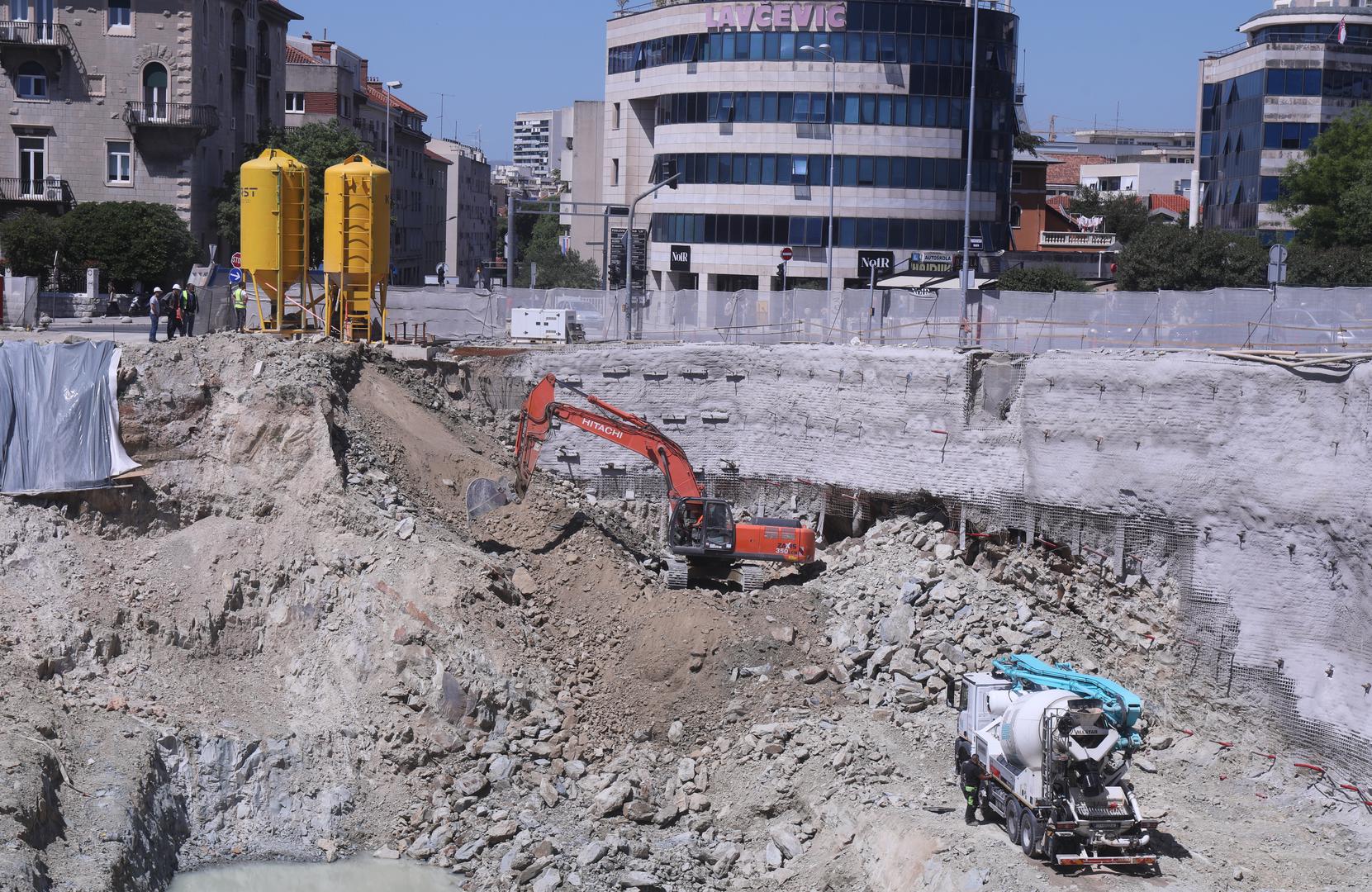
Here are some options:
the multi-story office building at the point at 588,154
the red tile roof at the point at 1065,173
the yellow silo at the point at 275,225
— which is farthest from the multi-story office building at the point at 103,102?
the red tile roof at the point at 1065,173

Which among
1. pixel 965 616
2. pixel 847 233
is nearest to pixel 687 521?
pixel 965 616

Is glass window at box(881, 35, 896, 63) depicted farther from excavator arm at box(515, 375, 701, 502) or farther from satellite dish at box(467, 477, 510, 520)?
satellite dish at box(467, 477, 510, 520)

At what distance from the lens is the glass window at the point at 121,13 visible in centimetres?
5272

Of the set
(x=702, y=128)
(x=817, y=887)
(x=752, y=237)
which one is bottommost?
(x=817, y=887)

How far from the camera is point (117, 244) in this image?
49.8m

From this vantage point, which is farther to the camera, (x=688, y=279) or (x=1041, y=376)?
(x=688, y=279)

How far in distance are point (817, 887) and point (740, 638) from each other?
20.4 feet

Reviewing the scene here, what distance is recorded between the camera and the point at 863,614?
25922 mm

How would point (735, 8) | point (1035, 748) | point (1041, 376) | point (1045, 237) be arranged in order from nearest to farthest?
point (1035, 748)
point (1041, 376)
point (735, 8)
point (1045, 237)

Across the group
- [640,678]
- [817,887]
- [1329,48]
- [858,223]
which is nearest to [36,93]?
[858,223]

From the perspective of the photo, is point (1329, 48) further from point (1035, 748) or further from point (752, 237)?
point (1035, 748)

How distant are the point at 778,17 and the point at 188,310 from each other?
96.9ft

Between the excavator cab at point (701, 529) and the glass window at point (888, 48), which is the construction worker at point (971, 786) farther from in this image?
the glass window at point (888, 48)

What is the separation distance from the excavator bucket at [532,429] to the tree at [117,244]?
27110 millimetres
